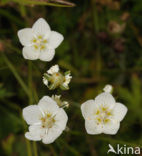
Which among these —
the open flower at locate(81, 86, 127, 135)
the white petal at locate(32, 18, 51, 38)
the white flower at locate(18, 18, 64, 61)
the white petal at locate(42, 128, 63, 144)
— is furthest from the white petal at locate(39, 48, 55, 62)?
the white petal at locate(42, 128, 63, 144)

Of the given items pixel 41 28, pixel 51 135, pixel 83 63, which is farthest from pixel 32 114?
pixel 83 63

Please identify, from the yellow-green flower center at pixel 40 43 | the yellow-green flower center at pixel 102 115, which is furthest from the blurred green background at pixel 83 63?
the yellow-green flower center at pixel 102 115

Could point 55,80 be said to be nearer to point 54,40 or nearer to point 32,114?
point 32,114

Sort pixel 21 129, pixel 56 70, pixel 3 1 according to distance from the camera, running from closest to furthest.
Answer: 1. pixel 56 70
2. pixel 3 1
3. pixel 21 129

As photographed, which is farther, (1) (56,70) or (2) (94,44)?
(2) (94,44)

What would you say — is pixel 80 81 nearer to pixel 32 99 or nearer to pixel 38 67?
pixel 38 67

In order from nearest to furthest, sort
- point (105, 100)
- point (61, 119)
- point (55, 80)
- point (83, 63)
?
1. point (61, 119)
2. point (55, 80)
3. point (105, 100)
4. point (83, 63)

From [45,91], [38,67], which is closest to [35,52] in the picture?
[38,67]
